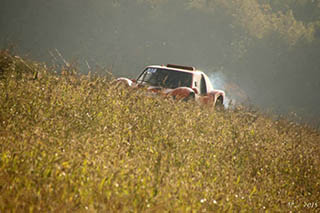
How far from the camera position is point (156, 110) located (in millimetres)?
6887

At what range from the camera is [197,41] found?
121ft

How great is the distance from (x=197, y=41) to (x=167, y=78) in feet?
89.3

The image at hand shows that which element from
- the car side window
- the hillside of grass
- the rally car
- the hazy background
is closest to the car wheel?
the rally car

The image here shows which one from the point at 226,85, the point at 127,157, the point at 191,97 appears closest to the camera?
the point at 127,157

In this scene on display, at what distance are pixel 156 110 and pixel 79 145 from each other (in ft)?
10.3

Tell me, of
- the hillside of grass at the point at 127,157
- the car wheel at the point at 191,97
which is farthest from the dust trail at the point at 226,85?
the hillside of grass at the point at 127,157

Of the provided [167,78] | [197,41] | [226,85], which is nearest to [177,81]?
[167,78]

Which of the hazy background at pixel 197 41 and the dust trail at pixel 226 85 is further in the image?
the hazy background at pixel 197 41

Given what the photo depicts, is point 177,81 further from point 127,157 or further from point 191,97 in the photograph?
point 127,157

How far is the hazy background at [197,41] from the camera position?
35281 millimetres

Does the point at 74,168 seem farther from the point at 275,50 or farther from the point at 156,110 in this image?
the point at 275,50

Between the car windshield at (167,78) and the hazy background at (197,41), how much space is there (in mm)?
23642

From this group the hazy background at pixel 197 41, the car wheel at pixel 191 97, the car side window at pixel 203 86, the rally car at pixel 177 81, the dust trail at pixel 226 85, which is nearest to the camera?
the car wheel at pixel 191 97

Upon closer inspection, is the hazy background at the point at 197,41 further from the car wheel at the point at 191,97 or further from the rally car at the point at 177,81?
the car wheel at the point at 191,97
